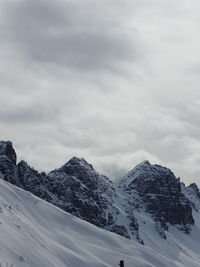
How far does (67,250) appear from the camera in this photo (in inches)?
3642

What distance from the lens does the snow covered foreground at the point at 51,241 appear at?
70163 mm

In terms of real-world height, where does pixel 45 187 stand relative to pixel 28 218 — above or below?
above

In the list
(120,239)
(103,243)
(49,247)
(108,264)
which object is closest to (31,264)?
(49,247)

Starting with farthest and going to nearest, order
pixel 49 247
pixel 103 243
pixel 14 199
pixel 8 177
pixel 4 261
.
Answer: pixel 8 177, pixel 103 243, pixel 14 199, pixel 49 247, pixel 4 261

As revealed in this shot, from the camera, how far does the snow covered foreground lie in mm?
70163

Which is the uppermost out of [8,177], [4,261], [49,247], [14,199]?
[8,177]

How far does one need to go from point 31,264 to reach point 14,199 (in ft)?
127

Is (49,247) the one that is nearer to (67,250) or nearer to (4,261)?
(67,250)

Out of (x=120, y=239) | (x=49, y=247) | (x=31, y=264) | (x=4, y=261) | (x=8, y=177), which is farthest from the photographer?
(x=8, y=177)

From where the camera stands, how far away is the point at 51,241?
9319 cm

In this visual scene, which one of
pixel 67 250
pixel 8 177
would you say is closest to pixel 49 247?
pixel 67 250

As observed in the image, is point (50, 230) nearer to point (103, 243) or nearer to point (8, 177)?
point (103, 243)

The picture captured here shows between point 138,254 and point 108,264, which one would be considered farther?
point 138,254

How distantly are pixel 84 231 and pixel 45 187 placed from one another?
8290 centimetres
